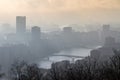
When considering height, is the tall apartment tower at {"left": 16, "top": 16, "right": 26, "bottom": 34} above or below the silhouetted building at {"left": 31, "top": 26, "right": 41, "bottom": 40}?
above

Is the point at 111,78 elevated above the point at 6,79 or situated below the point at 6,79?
above

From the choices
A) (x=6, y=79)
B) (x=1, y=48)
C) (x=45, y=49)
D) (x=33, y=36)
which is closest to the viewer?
(x=6, y=79)

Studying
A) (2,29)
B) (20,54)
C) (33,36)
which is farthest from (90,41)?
(2,29)

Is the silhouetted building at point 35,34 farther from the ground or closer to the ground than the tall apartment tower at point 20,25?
closer to the ground

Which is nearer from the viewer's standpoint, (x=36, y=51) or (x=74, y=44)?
(x=36, y=51)

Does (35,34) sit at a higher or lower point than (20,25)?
lower

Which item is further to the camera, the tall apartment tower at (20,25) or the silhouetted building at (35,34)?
the tall apartment tower at (20,25)

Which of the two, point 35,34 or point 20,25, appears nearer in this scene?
point 35,34

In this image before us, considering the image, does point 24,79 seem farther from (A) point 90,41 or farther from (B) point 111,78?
(A) point 90,41

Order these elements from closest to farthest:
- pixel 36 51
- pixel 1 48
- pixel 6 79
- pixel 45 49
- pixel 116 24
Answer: pixel 6 79 < pixel 1 48 < pixel 36 51 < pixel 45 49 < pixel 116 24

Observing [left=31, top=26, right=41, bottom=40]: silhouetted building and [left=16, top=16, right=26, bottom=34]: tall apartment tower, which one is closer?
[left=31, top=26, right=41, bottom=40]: silhouetted building
